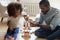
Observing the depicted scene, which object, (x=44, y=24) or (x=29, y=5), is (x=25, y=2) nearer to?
(x=29, y=5)

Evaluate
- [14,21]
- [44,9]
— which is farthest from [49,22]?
[14,21]

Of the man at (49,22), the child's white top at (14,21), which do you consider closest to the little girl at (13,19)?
the child's white top at (14,21)

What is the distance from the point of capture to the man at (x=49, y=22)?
8.02 ft

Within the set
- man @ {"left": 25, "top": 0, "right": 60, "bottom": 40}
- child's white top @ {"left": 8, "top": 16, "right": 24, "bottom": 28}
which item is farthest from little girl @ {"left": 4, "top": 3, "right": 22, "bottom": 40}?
man @ {"left": 25, "top": 0, "right": 60, "bottom": 40}

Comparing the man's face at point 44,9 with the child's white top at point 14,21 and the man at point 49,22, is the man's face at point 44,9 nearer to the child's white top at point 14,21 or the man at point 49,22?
the man at point 49,22

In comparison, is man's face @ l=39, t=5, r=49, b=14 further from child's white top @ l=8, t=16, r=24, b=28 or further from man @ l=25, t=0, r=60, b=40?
child's white top @ l=8, t=16, r=24, b=28

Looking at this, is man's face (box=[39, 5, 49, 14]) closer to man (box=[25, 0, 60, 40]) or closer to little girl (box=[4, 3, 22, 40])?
man (box=[25, 0, 60, 40])

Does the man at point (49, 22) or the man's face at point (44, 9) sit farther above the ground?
the man's face at point (44, 9)

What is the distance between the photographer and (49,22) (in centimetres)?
255

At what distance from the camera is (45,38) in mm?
2543

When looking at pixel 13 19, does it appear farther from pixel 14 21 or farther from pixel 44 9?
pixel 44 9

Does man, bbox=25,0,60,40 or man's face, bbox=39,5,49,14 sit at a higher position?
man's face, bbox=39,5,49,14

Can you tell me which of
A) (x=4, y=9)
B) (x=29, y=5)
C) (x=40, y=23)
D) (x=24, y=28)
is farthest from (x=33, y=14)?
(x=40, y=23)

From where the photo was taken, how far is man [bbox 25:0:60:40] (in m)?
2.45
